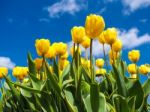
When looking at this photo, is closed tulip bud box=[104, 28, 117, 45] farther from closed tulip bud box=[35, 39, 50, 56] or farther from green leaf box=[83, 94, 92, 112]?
green leaf box=[83, 94, 92, 112]

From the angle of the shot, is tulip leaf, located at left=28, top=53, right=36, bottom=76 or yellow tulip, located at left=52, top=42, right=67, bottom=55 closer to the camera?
tulip leaf, located at left=28, top=53, right=36, bottom=76

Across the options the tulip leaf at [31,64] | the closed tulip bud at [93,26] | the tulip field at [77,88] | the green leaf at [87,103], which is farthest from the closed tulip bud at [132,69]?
the green leaf at [87,103]

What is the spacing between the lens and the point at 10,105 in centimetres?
430

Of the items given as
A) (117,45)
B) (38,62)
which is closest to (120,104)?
(38,62)

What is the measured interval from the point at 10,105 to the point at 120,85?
147 cm

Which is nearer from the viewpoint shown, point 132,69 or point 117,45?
point 117,45

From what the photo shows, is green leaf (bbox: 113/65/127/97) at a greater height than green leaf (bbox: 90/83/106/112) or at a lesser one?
greater

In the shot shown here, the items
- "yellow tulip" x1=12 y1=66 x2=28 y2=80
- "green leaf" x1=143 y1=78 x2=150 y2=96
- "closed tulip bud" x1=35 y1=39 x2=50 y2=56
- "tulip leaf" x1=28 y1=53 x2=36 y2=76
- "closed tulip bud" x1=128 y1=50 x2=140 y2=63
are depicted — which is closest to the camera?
"green leaf" x1=143 y1=78 x2=150 y2=96

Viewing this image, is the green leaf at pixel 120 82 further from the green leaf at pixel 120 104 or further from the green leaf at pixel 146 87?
the green leaf at pixel 146 87

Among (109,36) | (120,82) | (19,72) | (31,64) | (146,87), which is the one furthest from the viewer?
(19,72)

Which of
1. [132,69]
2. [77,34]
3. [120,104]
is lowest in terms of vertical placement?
[120,104]

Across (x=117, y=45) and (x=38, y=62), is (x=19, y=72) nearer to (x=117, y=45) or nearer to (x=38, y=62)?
(x=38, y=62)

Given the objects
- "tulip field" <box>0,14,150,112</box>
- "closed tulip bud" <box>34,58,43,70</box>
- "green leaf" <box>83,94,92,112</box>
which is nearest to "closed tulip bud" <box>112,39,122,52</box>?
"tulip field" <box>0,14,150,112</box>

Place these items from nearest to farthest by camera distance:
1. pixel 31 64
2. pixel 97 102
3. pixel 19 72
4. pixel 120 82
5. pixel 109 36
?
pixel 97 102 → pixel 120 82 → pixel 31 64 → pixel 109 36 → pixel 19 72
